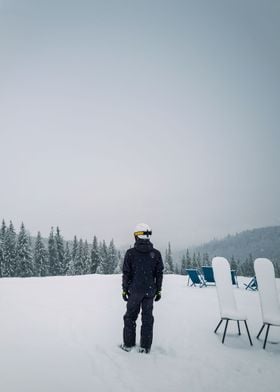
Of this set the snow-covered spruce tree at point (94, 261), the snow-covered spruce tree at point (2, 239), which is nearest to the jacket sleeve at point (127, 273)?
the snow-covered spruce tree at point (2, 239)

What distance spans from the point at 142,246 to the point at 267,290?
2907 millimetres

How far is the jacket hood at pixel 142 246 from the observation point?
6125mm

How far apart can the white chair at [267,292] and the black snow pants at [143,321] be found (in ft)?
8.03

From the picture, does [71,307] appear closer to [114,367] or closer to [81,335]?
[81,335]

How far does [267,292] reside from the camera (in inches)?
260

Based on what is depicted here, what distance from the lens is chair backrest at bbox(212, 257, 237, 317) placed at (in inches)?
267

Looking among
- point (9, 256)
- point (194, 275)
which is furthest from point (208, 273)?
point (9, 256)

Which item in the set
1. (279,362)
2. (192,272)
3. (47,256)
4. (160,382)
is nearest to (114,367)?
(160,382)

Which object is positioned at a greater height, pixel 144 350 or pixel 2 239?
pixel 2 239

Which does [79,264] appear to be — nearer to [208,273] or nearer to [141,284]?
[208,273]

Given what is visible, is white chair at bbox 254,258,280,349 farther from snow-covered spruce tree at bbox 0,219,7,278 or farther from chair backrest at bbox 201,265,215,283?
snow-covered spruce tree at bbox 0,219,7,278

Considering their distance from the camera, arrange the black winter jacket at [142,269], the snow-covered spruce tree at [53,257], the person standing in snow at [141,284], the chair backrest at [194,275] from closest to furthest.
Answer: the person standing in snow at [141,284] → the black winter jacket at [142,269] → the chair backrest at [194,275] → the snow-covered spruce tree at [53,257]

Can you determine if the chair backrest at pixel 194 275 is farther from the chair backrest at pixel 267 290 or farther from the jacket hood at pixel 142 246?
the jacket hood at pixel 142 246

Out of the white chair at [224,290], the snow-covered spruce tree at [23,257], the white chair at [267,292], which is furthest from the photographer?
the snow-covered spruce tree at [23,257]
